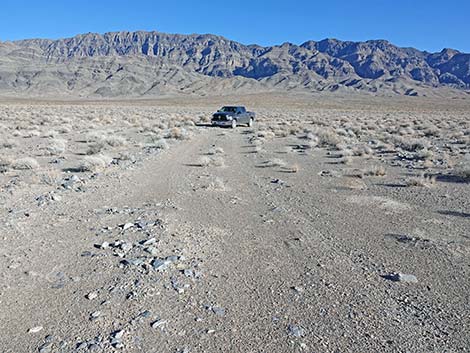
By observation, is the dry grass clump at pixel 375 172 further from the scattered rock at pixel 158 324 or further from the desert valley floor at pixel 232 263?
the scattered rock at pixel 158 324

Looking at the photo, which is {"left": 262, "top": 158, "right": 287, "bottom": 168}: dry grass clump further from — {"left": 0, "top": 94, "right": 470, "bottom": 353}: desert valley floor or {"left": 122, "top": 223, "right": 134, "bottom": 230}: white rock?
{"left": 122, "top": 223, "right": 134, "bottom": 230}: white rock

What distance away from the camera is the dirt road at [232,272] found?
13.8ft

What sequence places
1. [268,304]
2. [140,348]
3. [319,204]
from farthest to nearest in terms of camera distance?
[319,204] → [268,304] → [140,348]

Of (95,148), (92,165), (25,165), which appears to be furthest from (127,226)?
(95,148)

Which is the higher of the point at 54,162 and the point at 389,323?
the point at 389,323

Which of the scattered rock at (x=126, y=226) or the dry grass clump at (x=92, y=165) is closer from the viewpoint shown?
the scattered rock at (x=126, y=226)

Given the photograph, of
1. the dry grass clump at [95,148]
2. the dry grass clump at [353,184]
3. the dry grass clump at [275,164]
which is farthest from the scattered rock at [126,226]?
the dry grass clump at [95,148]

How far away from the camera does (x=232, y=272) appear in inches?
225

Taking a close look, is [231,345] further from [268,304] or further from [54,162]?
[54,162]

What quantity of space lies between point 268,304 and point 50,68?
217 metres

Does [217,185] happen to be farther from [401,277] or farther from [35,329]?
[35,329]

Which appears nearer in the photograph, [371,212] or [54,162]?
[371,212]

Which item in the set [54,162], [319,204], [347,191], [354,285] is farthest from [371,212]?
[54,162]

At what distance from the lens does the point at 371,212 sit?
895 centimetres
